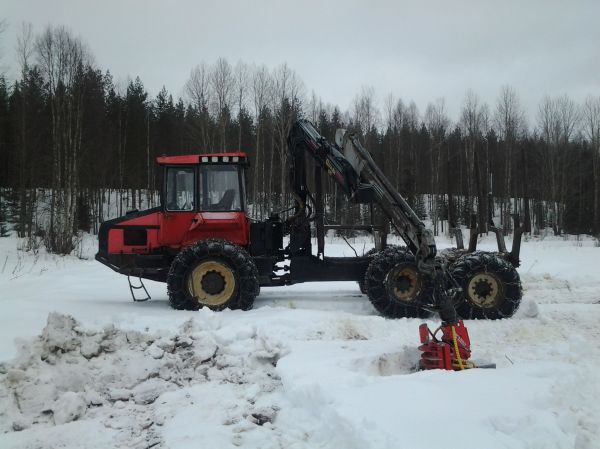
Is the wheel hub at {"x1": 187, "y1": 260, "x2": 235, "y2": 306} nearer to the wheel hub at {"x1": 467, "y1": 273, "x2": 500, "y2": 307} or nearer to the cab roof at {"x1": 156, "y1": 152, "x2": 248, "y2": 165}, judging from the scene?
the cab roof at {"x1": 156, "y1": 152, "x2": 248, "y2": 165}

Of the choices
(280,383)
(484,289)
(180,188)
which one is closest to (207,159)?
(180,188)

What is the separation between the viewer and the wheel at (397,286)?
23.9 ft

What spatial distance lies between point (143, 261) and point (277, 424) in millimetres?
5154

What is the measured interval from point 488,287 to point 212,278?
4.59m

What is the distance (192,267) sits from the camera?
7430 millimetres

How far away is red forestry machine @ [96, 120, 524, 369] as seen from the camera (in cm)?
728

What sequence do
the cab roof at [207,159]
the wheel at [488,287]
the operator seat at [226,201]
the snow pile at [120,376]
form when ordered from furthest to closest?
the operator seat at [226,201] < the cab roof at [207,159] < the wheel at [488,287] < the snow pile at [120,376]

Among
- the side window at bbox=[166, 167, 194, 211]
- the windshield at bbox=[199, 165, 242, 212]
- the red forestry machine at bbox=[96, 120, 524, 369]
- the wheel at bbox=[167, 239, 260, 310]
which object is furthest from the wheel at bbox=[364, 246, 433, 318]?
the side window at bbox=[166, 167, 194, 211]

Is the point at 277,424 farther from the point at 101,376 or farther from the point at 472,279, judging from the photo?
the point at 472,279

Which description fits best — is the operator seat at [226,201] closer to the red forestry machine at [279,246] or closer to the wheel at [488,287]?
the red forestry machine at [279,246]

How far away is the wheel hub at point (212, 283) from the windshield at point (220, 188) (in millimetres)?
1135

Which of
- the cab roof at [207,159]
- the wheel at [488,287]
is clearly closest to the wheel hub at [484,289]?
the wheel at [488,287]

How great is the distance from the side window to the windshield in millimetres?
185

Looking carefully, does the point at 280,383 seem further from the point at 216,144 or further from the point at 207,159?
the point at 216,144
